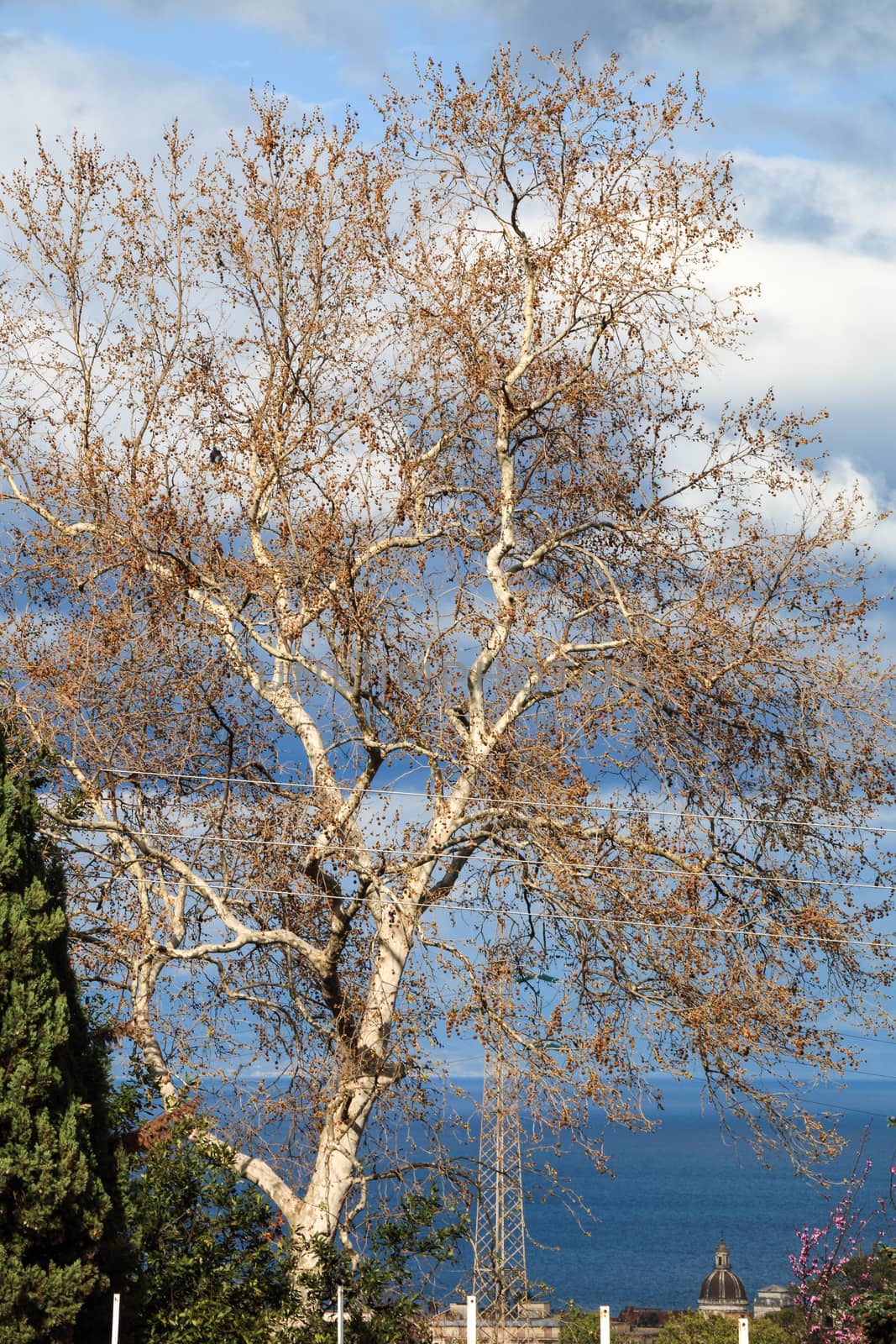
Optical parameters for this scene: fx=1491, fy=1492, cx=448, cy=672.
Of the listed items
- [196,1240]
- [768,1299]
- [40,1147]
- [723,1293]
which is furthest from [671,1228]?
[40,1147]

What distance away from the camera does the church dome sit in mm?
39375

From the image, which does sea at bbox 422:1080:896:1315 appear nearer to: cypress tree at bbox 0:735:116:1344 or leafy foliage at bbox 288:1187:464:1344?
leafy foliage at bbox 288:1187:464:1344

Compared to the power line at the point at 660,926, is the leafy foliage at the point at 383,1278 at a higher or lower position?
lower

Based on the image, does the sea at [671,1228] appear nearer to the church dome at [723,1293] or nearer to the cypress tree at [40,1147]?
the church dome at [723,1293]

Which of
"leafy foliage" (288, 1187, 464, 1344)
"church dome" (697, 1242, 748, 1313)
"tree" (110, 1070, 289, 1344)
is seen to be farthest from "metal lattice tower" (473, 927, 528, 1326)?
"church dome" (697, 1242, 748, 1313)

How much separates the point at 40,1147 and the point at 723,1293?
118 ft

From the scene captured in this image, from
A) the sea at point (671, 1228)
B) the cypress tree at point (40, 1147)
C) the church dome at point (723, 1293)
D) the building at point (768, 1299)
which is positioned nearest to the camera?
the cypress tree at point (40, 1147)

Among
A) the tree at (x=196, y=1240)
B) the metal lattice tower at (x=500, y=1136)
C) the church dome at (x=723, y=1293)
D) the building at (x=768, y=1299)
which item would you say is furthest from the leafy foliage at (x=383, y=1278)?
the building at (x=768, y=1299)

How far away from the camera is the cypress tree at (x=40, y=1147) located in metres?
8.20

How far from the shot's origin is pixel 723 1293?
131ft

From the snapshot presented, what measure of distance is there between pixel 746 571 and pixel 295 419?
13.9 feet

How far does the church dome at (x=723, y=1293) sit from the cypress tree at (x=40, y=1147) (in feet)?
110

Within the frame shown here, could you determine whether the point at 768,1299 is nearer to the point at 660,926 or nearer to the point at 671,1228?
the point at 660,926

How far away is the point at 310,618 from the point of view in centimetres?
1233
